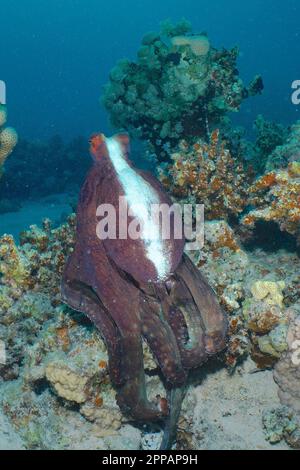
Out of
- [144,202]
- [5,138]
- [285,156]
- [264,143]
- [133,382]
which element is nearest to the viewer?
[144,202]

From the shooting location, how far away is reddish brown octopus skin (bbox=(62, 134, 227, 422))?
3.59 m

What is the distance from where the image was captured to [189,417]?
4.14 m

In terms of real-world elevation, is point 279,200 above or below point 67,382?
above

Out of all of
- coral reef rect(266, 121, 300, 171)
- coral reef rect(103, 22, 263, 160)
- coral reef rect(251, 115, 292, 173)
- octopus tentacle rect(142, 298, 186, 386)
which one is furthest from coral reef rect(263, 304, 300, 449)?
coral reef rect(103, 22, 263, 160)

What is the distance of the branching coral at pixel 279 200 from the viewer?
519 cm

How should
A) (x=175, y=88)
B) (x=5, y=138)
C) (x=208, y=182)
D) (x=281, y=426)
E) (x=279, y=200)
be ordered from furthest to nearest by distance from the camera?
1. (x=175, y=88)
2. (x=5, y=138)
3. (x=208, y=182)
4. (x=279, y=200)
5. (x=281, y=426)

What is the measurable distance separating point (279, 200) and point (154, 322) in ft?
8.44

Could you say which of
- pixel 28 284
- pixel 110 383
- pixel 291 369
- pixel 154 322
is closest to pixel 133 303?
pixel 154 322

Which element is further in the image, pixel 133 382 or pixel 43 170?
pixel 43 170

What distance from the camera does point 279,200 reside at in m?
5.29

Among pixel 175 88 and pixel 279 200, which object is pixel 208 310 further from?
pixel 175 88

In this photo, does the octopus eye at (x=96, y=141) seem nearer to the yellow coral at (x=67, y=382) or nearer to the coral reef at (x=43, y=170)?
the yellow coral at (x=67, y=382)

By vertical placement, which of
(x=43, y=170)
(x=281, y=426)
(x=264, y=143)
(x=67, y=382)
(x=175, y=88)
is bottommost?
(x=281, y=426)

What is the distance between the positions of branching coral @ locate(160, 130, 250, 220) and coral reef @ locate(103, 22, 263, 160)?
5.82 ft
